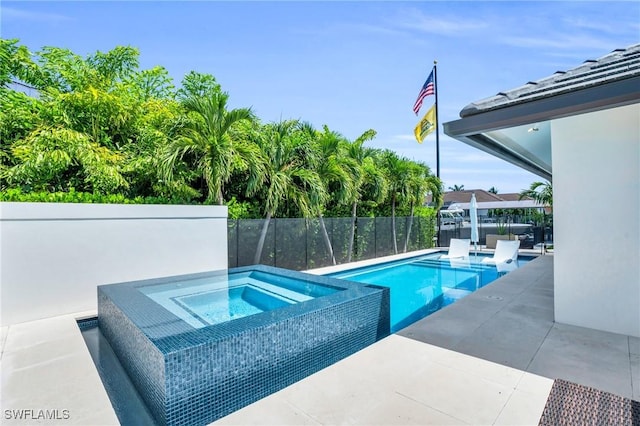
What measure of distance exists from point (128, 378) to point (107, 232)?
13.7ft

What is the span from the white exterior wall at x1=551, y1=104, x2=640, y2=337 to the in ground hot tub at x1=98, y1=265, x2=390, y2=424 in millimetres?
2761

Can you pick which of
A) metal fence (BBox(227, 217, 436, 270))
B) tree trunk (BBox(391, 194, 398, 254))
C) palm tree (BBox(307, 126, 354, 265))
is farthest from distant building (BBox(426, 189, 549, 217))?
palm tree (BBox(307, 126, 354, 265))

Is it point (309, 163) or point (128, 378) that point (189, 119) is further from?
point (128, 378)

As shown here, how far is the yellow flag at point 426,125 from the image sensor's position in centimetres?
1781

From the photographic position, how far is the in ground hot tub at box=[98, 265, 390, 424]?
3.17 meters

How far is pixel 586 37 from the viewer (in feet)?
25.0

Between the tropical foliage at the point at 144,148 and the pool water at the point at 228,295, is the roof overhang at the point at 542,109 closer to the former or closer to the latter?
the pool water at the point at 228,295

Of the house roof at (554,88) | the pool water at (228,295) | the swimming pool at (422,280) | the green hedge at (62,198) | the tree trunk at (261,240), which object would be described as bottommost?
the swimming pool at (422,280)

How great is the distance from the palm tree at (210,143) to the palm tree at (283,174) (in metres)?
1.06

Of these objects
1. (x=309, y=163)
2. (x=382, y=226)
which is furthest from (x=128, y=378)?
(x=382, y=226)

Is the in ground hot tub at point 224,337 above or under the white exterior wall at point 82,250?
under

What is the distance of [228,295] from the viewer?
6.35 metres

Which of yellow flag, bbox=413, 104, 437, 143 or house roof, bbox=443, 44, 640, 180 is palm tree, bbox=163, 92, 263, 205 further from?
yellow flag, bbox=413, 104, 437, 143

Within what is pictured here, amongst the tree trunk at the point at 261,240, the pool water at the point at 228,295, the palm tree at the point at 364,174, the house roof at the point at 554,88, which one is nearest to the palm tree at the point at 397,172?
the palm tree at the point at 364,174
